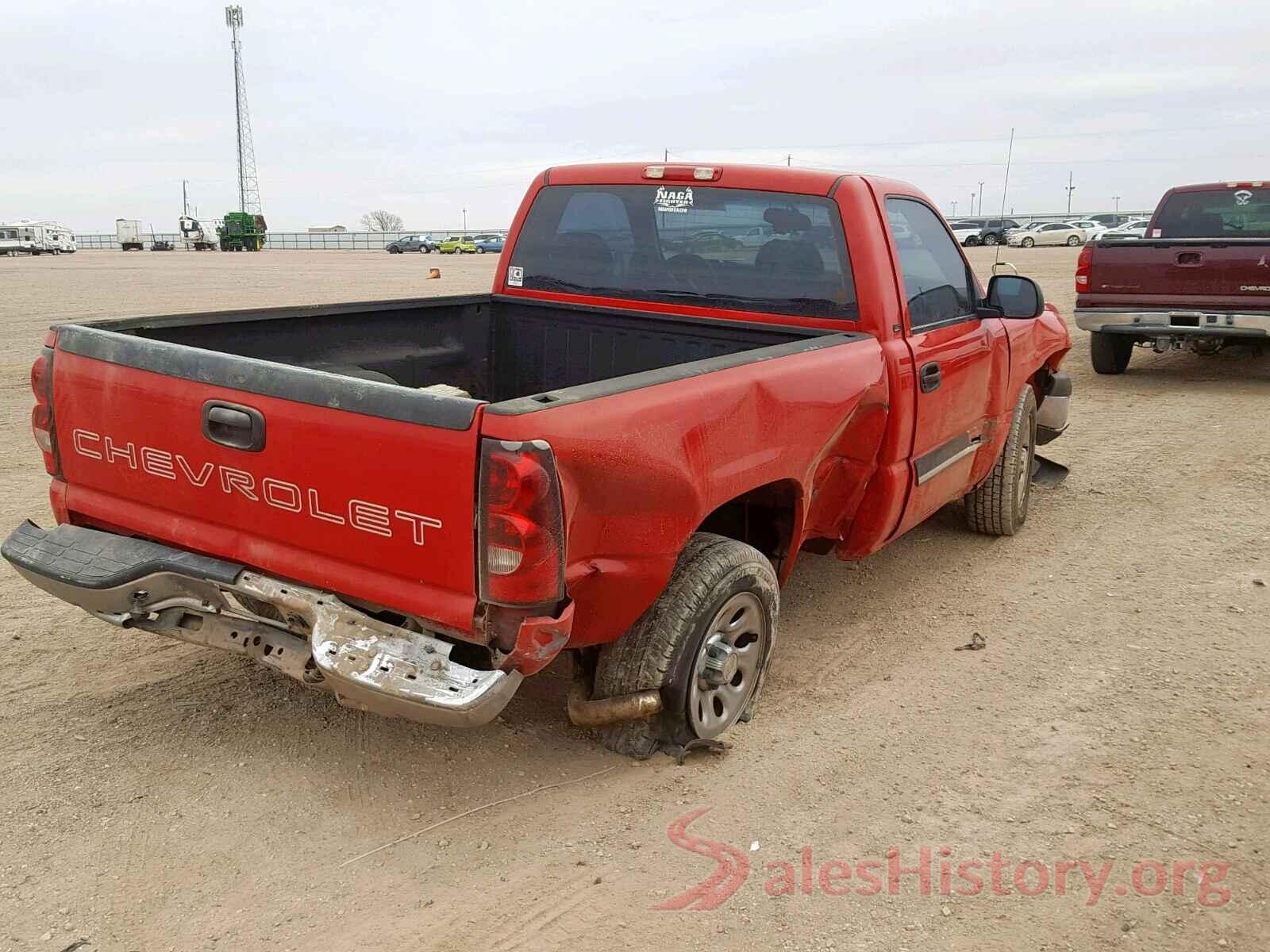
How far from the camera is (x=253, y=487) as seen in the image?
314cm

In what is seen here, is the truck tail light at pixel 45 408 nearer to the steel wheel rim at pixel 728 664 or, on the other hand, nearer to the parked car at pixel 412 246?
the steel wheel rim at pixel 728 664

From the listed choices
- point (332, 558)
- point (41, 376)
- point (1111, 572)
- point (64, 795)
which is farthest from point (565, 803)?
point (1111, 572)

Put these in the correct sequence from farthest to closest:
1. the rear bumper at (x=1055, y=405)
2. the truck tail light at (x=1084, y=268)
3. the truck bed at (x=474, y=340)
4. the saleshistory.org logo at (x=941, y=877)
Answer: the truck tail light at (x=1084, y=268)
the rear bumper at (x=1055, y=405)
the truck bed at (x=474, y=340)
the saleshistory.org logo at (x=941, y=877)

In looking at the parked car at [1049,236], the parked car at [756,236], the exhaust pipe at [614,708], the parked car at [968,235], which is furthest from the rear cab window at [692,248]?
the parked car at [1049,236]

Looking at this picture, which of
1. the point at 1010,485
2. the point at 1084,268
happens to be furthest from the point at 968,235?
the point at 1010,485

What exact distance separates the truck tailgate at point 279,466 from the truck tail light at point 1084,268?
9.58 m

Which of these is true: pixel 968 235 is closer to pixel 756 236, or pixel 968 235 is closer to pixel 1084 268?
pixel 1084 268

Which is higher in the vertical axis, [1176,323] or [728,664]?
[1176,323]

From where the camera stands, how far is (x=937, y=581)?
5.49m

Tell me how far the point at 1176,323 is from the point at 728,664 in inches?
340

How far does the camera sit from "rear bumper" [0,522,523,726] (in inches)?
114

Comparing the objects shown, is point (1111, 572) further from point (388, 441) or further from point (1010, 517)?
point (388, 441)

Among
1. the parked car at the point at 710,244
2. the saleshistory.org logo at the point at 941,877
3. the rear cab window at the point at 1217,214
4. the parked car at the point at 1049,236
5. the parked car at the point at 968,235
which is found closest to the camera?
the saleshistory.org logo at the point at 941,877

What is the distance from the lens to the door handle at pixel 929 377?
4.42 m
